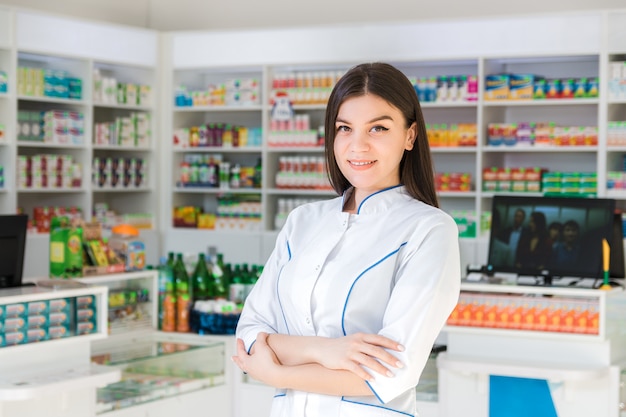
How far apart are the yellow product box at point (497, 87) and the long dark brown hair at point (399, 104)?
220 inches

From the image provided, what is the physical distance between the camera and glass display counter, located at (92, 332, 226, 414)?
4.32 meters

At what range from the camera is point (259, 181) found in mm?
8195

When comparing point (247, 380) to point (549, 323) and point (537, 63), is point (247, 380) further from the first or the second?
point (537, 63)

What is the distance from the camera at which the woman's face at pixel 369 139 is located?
1.78 m

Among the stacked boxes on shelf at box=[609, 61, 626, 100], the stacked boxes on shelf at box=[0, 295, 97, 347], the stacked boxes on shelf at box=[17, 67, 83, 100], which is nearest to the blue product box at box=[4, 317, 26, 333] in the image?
the stacked boxes on shelf at box=[0, 295, 97, 347]

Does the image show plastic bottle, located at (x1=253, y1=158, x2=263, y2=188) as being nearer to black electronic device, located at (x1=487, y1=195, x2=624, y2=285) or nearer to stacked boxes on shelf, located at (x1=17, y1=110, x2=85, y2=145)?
stacked boxes on shelf, located at (x1=17, y1=110, x2=85, y2=145)

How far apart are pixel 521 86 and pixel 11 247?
175 inches

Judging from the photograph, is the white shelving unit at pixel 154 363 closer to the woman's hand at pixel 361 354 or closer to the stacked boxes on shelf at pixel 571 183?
the woman's hand at pixel 361 354

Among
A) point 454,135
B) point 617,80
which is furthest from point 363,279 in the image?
point 454,135

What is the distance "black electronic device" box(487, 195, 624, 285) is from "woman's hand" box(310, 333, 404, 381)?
2.64 metres

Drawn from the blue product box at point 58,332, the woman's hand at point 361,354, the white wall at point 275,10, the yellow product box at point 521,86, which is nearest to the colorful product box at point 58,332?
the blue product box at point 58,332

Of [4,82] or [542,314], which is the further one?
[4,82]

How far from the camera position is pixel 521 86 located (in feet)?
23.8

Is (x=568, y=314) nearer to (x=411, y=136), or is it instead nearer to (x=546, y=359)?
(x=546, y=359)
